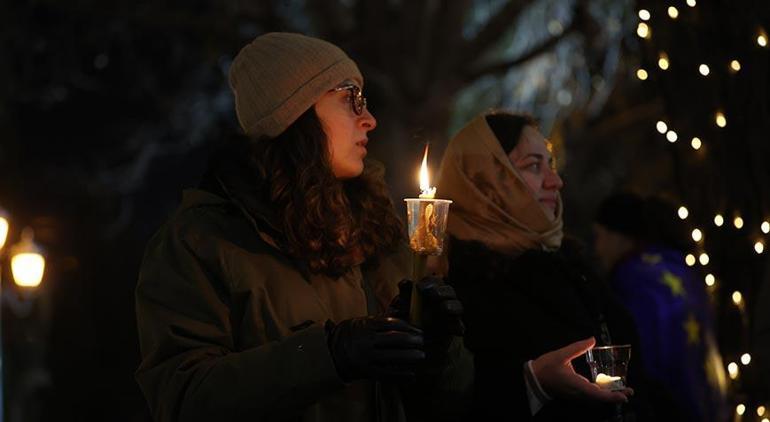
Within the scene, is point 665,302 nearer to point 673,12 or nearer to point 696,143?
point 696,143

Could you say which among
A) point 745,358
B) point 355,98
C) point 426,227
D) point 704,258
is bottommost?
point 745,358

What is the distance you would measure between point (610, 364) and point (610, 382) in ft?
0.17

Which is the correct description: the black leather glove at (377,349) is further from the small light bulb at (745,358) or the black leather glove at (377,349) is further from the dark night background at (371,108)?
the small light bulb at (745,358)

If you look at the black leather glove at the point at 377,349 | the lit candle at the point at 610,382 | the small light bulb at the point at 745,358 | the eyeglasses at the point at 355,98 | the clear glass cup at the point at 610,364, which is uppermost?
the eyeglasses at the point at 355,98

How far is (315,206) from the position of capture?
3.59 m

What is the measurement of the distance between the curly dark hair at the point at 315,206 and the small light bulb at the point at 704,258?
153cm

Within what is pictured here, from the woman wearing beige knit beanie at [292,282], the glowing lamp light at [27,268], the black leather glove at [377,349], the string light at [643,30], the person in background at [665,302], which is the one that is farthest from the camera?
the glowing lamp light at [27,268]

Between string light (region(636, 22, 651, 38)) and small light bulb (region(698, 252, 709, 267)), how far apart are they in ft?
2.70

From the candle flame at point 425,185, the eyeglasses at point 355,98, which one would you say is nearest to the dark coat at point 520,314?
the eyeglasses at point 355,98

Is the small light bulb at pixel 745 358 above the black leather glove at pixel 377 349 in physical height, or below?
below

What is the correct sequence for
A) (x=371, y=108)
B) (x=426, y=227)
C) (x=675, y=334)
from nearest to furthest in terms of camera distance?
(x=426, y=227) < (x=675, y=334) < (x=371, y=108)

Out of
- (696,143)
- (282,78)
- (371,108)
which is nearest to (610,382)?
(282,78)

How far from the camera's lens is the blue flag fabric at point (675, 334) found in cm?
604

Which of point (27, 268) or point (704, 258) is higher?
point (27, 268)
